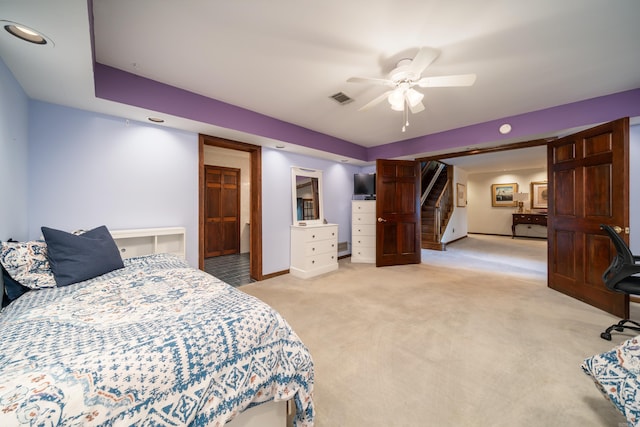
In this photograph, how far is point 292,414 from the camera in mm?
1411

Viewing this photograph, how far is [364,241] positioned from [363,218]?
0.49 metres

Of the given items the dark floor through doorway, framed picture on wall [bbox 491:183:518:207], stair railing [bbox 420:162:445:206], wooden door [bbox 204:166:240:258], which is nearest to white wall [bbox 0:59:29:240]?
the dark floor through doorway

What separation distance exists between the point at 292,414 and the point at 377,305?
5.37 feet

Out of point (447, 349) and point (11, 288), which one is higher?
point (11, 288)

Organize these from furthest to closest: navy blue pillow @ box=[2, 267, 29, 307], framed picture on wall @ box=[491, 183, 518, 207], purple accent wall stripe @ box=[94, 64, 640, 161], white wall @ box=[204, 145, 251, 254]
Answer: framed picture on wall @ box=[491, 183, 518, 207] < white wall @ box=[204, 145, 251, 254] < purple accent wall stripe @ box=[94, 64, 640, 161] < navy blue pillow @ box=[2, 267, 29, 307]

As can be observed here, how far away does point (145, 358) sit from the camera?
32.6 inches

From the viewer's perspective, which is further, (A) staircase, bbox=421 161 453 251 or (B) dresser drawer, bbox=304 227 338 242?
(A) staircase, bbox=421 161 453 251

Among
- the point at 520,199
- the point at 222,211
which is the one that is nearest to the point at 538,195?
the point at 520,199

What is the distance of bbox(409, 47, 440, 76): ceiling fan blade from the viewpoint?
1699 millimetres

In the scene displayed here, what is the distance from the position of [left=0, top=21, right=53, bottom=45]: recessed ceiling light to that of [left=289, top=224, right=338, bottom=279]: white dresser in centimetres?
321

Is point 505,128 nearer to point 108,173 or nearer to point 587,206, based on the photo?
point 587,206

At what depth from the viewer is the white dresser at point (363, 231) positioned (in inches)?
193

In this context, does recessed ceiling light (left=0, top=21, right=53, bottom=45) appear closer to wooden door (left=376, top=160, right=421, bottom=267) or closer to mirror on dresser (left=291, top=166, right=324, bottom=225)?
Answer: mirror on dresser (left=291, top=166, right=324, bottom=225)

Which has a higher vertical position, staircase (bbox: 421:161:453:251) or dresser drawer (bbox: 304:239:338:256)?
staircase (bbox: 421:161:453:251)
